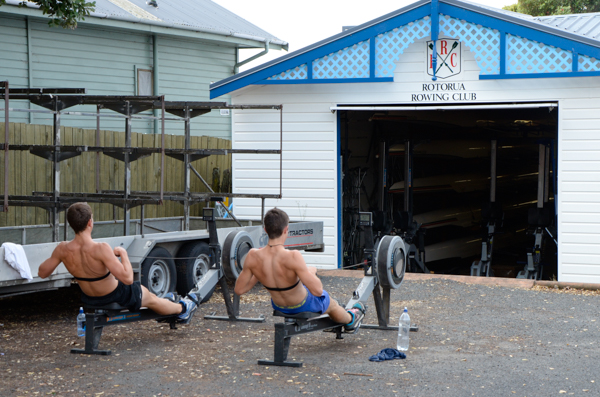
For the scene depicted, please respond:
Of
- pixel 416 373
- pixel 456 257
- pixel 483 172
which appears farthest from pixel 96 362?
pixel 483 172

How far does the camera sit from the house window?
17672 mm

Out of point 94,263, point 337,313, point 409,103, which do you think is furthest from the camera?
point 409,103

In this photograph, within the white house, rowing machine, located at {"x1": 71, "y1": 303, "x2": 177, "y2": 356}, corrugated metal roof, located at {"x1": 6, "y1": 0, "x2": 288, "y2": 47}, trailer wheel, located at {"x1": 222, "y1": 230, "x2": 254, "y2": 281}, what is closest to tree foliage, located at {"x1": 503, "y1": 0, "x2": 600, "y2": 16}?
corrugated metal roof, located at {"x1": 6, "y1": 0, "x2": 288, "y2": 47}

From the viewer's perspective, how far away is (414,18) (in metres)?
11.3

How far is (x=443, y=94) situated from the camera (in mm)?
11523

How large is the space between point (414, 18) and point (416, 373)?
6.88 metres

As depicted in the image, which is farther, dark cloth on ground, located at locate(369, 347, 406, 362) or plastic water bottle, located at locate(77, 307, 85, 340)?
plastic water bottle, located at locate(77, 307, 85, 340)

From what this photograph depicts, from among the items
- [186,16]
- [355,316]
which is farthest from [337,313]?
[186,16]

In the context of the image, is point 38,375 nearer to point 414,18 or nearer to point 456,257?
point 414,18

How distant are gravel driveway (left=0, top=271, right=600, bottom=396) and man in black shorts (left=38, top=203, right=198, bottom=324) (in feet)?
1.70

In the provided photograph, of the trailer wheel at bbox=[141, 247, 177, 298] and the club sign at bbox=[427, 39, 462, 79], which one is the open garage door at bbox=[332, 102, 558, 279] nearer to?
the club sign at bbox=[427, 39, 462, 79]

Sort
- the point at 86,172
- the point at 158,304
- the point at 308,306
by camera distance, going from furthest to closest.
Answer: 1. the point at 86,172
2. the point at 158,304
3. the point at 308,306

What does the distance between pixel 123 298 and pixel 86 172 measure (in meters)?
6.35

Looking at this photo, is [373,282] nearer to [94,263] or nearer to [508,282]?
[94,263]
